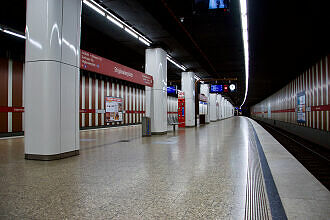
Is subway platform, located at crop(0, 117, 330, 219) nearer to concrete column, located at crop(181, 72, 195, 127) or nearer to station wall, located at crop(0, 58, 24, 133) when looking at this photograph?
station wall, located at crop(0, 58, 24, 133)

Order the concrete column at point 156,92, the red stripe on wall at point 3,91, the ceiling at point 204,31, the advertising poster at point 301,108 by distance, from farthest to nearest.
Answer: the advertising poster at point 301,108
the concrete column at point 156,92
the red stripe on wall at point 3,91
the ceiling at point 204,31

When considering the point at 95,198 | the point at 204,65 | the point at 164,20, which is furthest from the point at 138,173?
the point at 204,65

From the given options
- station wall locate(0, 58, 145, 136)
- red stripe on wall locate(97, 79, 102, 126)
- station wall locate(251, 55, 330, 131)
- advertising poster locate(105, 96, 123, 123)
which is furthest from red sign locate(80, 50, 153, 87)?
station wall locate(251, 55, 330, 131)

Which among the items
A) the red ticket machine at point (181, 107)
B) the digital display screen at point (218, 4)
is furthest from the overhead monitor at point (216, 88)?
the digital display screen at point (218, 4)

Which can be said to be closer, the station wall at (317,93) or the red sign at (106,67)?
the red sign at (106,67)

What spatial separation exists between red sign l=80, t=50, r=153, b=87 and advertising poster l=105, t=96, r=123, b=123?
8354 mm

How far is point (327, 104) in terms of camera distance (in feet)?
37.0

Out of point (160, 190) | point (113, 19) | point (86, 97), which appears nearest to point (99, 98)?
point (86, 97)

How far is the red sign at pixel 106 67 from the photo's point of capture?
651 cm

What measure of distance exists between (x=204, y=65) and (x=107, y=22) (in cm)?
958

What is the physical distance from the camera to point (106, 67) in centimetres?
758

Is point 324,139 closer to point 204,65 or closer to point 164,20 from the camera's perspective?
point 204,65

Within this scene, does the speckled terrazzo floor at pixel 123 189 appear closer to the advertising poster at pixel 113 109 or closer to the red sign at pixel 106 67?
the red sign at pixel 106 67

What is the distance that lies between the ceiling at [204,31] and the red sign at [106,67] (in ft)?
6.14
